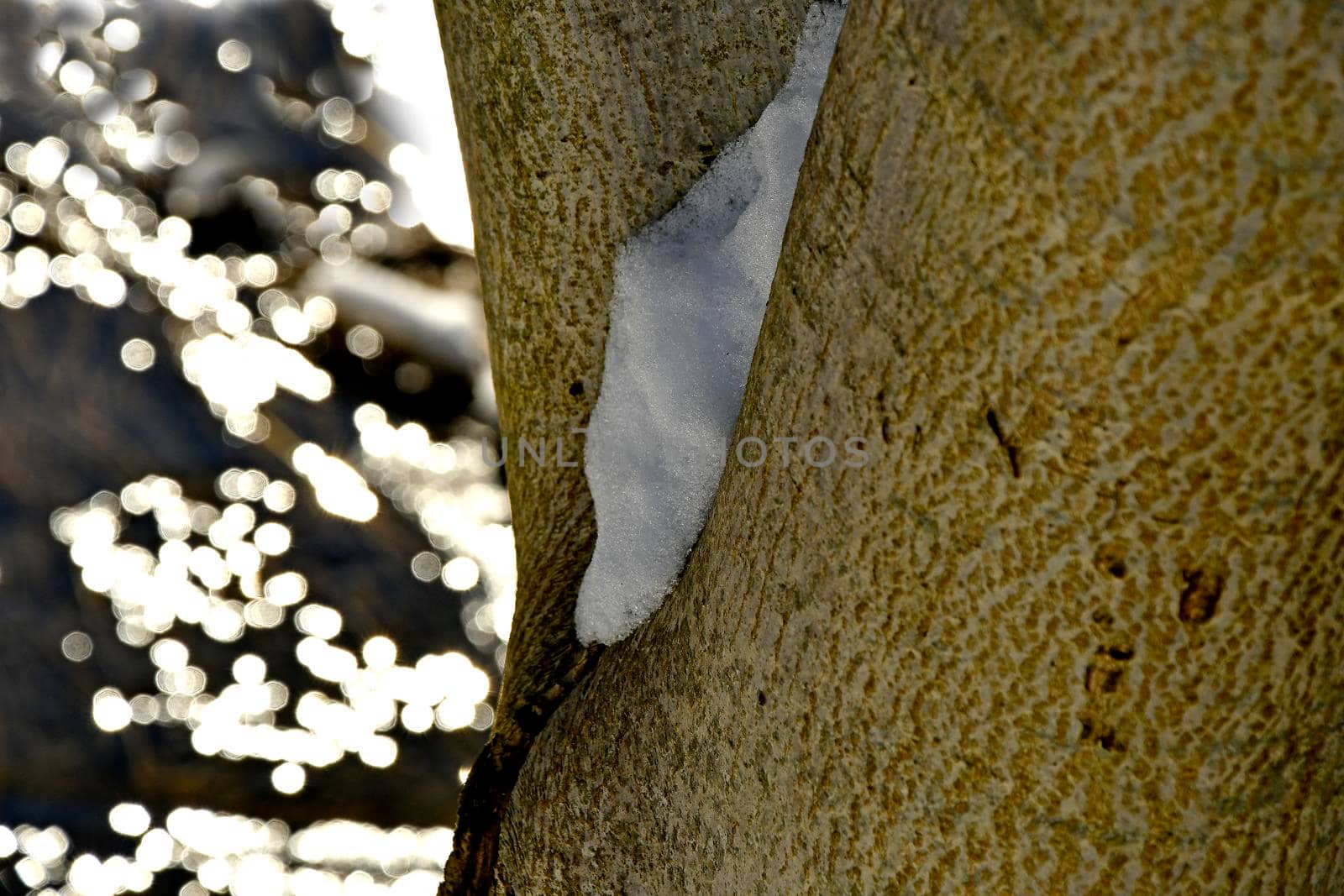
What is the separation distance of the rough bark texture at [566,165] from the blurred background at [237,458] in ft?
6.86

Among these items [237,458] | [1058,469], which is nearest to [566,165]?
[1058,469]

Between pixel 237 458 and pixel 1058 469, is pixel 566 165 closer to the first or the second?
pixel 1058 469

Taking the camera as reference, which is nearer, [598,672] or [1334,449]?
[1334,449]

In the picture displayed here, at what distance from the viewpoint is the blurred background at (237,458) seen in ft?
10.2

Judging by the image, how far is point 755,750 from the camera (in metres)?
0.83

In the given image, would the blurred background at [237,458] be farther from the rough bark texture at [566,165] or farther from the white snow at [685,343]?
the white snow at [685,343]

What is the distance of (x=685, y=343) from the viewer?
1.13m

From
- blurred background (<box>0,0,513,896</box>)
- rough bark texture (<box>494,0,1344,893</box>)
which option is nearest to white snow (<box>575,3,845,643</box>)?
rough bark texture (<box>494,0,1344,893</box>)

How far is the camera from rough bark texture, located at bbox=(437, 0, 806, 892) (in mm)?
1125

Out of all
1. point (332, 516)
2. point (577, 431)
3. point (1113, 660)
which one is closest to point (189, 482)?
point (332, 516)

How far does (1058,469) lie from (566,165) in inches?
26.7

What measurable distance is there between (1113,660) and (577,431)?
697mm

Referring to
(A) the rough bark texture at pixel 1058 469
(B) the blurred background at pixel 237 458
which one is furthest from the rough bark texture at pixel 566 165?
(B) the blurred background at pixel 237 458

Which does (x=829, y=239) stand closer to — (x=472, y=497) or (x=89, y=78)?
(x=472, y=497)
